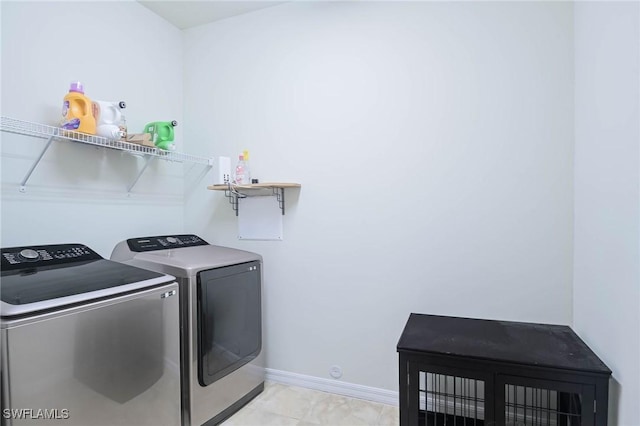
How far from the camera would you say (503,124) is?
1.94 m

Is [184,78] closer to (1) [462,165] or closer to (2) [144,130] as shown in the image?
(2) [144,130]

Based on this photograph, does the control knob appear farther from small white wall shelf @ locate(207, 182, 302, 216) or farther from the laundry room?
small white wall shelf @ locate(207, 182, 302, 216)

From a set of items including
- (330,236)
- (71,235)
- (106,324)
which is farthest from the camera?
(330,236)

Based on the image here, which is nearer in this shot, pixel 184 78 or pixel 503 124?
pixel 503 124

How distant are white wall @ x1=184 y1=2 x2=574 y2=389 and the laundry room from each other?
1 cm

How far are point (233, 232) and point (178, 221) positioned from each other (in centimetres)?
49

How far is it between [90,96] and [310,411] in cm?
232

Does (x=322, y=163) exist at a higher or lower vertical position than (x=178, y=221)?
higher

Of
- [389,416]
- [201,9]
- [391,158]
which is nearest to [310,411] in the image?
[389,416]

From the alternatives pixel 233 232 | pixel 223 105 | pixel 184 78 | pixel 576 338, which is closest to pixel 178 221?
pixel 233 232

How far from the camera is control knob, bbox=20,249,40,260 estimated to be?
1586 millimetres

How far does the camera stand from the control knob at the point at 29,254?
5.20ft

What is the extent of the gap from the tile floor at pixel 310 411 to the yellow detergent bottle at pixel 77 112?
1.80 meters

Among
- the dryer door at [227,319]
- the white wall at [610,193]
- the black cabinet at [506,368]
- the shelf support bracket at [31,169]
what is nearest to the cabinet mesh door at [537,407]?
the black cabinet at [506,368]
